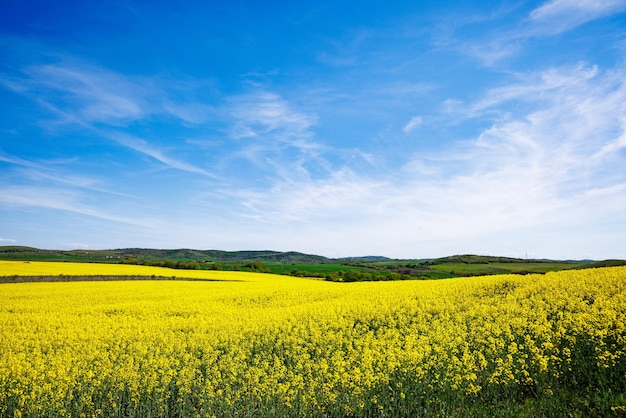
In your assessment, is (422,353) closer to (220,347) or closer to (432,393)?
(432,393)

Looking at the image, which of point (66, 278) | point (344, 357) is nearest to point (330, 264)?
point (66, 278)

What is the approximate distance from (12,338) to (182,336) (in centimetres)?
682

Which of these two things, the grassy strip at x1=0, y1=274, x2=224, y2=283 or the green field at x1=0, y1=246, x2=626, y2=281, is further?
the green field at x1=0, y1=246, x2=626, y2=281

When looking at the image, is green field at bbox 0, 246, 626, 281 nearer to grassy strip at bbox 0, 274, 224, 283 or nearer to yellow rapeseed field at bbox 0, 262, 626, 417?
grassy strip at bbox 0, 274, 224, 283

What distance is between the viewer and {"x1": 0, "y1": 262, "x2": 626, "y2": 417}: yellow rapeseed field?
27.6ft

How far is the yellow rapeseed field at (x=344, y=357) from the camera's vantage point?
27.6ft

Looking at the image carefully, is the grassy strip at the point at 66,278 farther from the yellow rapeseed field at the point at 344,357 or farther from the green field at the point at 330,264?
the green field at the point at 330,264

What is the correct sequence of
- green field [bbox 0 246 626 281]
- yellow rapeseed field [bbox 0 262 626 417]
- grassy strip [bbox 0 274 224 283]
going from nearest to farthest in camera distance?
yellow rapeseed field [bbox 0 262 626 417] < grassy strip [bbox 0 274 224 283] < green field [bbox 0 246 626 281]

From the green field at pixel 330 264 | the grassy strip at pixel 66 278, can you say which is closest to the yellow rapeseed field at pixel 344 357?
the grassy strip at pixel 66 278

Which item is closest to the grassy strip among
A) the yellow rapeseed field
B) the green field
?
the yellow rapeseed field

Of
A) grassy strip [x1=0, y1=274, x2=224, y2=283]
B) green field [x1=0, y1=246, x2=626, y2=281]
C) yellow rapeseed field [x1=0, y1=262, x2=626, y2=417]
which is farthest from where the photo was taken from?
green field [x1=0, y1=246, x2=626, y2=281]

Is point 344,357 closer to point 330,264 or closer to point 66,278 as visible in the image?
point 66,278

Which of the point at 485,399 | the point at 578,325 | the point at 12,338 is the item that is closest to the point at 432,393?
the point at 485,399

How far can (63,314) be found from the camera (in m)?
18.8
